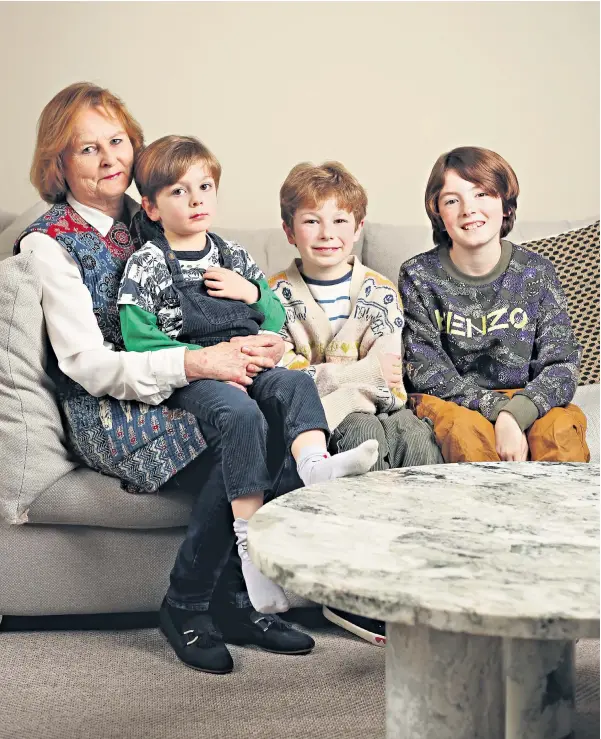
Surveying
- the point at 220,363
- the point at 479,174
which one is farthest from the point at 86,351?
the point at 479,174

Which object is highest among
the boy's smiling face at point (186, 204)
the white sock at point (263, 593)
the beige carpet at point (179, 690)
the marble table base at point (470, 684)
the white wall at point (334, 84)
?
the white wall at point (334, 84)

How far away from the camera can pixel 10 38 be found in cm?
292

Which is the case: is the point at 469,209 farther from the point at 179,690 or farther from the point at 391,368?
the point at 179,690

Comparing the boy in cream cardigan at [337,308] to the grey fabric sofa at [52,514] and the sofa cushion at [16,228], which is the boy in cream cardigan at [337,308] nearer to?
the grey fabric sofa at [52,514]

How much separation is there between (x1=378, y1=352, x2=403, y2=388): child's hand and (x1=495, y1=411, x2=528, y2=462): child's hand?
0.80 ft

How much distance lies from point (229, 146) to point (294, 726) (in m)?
1.99

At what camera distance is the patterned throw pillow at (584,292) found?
2.32 metres

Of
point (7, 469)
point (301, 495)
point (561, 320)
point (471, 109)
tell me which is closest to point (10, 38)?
point (471, 109)

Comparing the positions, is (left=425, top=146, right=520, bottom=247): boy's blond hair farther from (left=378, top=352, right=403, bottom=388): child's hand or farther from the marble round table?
the marble round table

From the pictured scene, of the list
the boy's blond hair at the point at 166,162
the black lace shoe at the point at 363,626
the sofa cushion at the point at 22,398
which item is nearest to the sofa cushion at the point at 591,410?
the black lace shoe at the point at 363,626

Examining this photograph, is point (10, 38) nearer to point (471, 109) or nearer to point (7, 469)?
point (471, 109)

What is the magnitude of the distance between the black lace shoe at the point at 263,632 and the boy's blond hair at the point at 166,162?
84 cm

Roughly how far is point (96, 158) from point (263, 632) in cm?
99

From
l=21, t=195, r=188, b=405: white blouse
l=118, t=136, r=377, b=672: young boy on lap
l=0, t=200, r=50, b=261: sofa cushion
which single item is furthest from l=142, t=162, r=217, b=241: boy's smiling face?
l=0, t=200, r=50, b=261: sofa cushion
